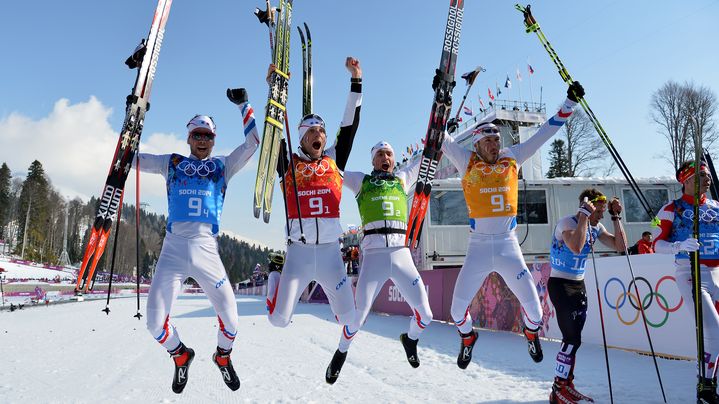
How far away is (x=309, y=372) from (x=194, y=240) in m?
5.03

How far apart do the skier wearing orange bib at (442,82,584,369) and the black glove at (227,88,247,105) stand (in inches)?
110

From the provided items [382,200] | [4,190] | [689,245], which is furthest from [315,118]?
[4,190]

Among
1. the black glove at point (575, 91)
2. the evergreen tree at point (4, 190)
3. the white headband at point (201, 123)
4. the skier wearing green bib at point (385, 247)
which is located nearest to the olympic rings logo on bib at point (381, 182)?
the skier wearing green bib at point (385, 247)

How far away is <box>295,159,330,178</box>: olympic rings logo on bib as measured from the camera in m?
5.17

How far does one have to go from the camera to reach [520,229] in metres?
18.6

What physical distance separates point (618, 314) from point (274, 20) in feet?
32.5

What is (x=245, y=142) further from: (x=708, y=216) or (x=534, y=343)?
(x=708, y=216)

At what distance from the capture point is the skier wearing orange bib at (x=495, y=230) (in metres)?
5.04

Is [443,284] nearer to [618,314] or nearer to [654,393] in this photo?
[618,314]

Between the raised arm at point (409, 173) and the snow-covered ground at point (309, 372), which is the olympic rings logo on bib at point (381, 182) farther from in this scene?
the snow-covered ground at point (309, 372)

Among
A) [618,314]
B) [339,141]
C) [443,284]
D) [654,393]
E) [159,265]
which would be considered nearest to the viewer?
[159,265]

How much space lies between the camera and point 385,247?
5.27 metres

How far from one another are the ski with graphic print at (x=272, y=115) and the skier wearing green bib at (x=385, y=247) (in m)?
1.09

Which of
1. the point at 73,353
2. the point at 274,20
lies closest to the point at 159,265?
the point at 274,20
